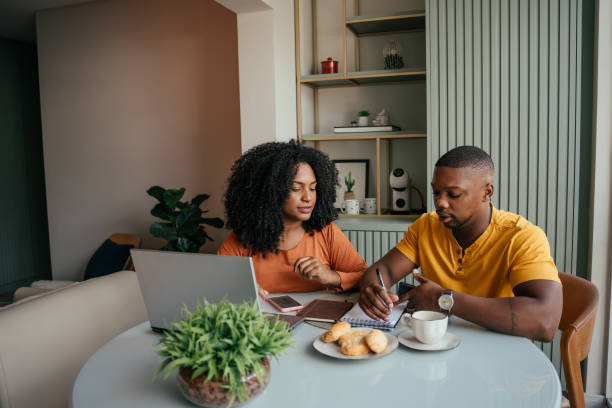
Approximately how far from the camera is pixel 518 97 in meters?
2.56

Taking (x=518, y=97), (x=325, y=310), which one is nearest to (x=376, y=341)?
(x=325, y=310)

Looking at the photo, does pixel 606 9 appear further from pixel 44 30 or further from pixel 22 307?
pixel 44 30

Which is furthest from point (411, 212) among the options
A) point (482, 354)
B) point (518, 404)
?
point (518, 404)

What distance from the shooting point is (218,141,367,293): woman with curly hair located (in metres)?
1.90

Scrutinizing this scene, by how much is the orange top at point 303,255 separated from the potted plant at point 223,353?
0.88 meters

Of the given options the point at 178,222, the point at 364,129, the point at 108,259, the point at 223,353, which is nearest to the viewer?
the point at 223,353

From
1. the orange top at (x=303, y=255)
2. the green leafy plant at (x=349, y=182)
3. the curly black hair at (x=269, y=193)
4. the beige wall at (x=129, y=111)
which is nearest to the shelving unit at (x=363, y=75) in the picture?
the green leafy plant at (x=349, y=182)

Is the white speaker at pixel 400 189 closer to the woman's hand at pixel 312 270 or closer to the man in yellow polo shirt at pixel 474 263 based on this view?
the man in yellow polo shirt at pixel 474 263

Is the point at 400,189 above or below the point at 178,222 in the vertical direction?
above

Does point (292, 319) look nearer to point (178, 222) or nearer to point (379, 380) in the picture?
point (379, 380)

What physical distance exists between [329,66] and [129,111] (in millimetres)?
1844

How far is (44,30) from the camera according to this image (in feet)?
14.0

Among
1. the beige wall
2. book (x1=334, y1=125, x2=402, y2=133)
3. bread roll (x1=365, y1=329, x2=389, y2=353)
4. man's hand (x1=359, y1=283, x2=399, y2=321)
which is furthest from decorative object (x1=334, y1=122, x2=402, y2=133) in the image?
bread roll (x1=365, y1=329, x2=389, y2=353)

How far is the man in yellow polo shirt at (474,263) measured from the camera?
4.15 ft
